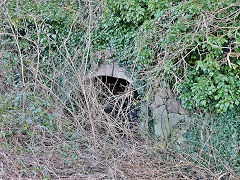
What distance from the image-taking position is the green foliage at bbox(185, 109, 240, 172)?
11.9ft

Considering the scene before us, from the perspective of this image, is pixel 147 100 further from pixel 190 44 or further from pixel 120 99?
pixel 120 99

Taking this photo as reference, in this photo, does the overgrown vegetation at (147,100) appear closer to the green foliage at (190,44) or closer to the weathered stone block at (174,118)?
the green foliage at (190,44)

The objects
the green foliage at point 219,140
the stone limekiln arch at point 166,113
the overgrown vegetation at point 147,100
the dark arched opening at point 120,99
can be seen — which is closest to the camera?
the overgrown vegetation at point 147,100

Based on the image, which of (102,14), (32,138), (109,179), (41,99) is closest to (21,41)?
(102,14)

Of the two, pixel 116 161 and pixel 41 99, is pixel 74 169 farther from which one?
pixel 41 99

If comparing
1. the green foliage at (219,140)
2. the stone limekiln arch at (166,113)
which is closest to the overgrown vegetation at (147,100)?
the green foliage at (219,140)

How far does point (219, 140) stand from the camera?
3.81 metres

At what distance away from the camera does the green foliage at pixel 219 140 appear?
11.9 ft

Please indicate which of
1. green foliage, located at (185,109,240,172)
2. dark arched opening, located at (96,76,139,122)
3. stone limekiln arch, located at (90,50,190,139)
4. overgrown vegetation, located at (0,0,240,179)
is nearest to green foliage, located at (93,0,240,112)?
overgrown vegetation, located at (0,0,240,179)

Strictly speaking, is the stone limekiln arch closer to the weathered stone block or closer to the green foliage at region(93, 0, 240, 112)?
the weathered stone block

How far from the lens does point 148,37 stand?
4.09 m

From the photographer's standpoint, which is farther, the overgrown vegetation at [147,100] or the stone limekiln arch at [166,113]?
the stone limekiln arch at [166,113]

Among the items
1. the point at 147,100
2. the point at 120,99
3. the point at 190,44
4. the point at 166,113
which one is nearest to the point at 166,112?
the point at 166,113

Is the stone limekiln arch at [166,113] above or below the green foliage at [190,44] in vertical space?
below
